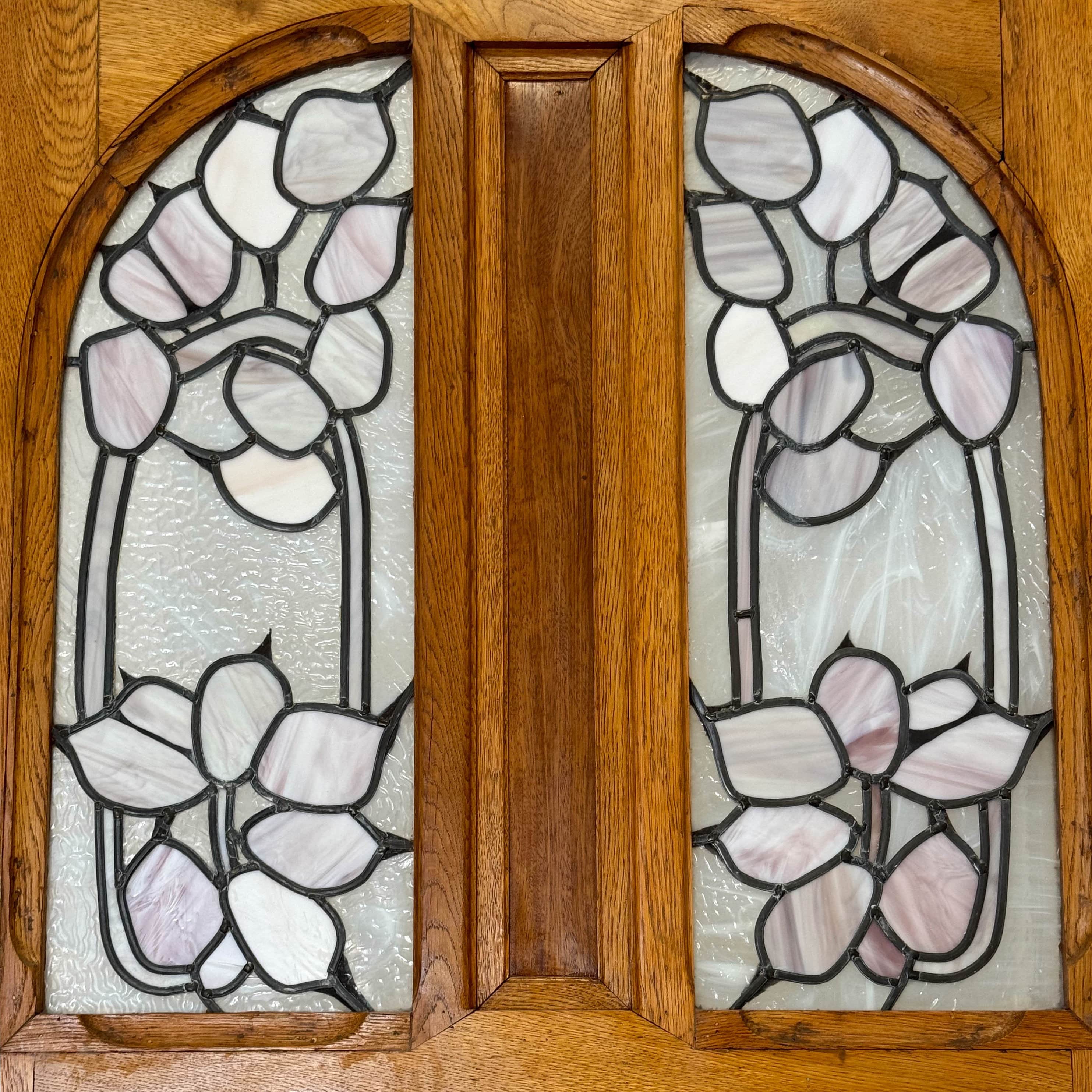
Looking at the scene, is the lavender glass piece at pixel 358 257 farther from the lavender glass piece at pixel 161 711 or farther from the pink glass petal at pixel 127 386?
the lavender glass piece at pixel 161 711

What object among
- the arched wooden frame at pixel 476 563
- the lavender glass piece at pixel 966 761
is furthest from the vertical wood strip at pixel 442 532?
the lavender glass piece at pixel 966 761

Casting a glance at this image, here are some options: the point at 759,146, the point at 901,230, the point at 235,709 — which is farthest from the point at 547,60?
the point at 235,709

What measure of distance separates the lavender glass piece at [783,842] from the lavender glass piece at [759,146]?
0.47m

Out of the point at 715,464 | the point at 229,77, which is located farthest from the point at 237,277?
the point at 715,464

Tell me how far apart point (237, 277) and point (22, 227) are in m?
0.17

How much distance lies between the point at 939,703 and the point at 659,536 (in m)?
0.24

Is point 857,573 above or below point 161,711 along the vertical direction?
above

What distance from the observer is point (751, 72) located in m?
0.83

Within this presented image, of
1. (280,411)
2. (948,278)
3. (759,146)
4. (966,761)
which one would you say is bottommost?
(966,761)

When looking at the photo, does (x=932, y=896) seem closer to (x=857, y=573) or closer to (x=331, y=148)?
(x=857, y=573)

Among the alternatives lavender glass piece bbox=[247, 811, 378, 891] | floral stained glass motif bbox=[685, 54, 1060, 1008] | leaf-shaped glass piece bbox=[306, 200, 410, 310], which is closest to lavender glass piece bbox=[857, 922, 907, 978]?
floral stained glass motif bbox=[685, 54, 1060, 1008]

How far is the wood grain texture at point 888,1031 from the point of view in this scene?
75 centimetres

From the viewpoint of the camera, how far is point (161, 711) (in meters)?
0.79

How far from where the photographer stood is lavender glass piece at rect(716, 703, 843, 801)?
784 mm
